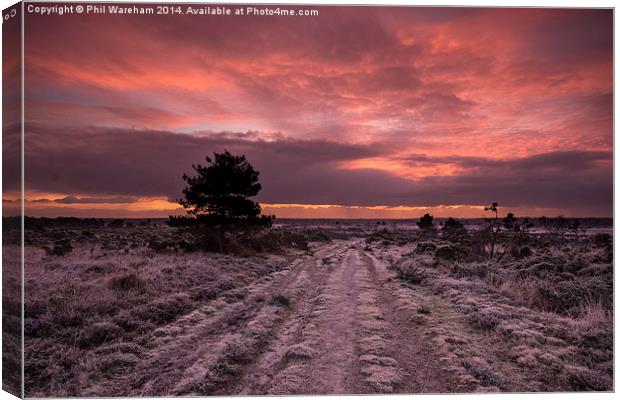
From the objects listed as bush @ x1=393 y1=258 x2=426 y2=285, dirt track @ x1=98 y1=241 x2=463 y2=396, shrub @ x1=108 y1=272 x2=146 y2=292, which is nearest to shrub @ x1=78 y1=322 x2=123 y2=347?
Answer: dirt track @ x1=98 y1=241 x2=463 y2=396

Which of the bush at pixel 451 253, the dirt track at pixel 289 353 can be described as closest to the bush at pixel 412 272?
the bush at pixel 451 253

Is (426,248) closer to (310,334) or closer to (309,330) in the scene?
(309,330)

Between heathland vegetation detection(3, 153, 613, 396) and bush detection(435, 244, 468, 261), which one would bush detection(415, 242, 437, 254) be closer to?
bush detection(435, 244, 468, 261)

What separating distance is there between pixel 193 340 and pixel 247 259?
1319 centimetres

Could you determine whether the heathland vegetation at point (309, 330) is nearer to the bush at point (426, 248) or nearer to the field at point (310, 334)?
the field at point (310, 334)

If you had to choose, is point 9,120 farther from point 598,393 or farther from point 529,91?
point 598,393

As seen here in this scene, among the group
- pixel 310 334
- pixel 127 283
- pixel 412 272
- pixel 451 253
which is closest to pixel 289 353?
pixel 310 334

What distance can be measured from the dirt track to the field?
0.02 metres

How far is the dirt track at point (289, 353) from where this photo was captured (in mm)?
6812

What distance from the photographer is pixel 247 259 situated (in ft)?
70.1

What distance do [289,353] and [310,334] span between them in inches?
42.4

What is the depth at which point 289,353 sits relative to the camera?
7609 mm

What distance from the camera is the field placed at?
6922mm

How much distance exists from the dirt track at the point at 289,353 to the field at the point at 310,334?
0.9 inches
